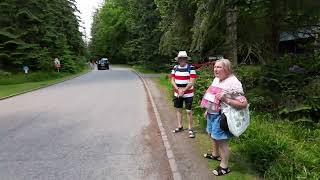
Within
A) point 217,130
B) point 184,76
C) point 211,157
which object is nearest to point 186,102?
point 184,76

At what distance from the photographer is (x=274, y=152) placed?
6070 mm

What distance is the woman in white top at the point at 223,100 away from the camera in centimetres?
582

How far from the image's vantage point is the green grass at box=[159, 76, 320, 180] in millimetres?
5586

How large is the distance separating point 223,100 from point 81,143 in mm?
4107

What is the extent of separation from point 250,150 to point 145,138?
3331mm

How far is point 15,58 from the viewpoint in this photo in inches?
1457

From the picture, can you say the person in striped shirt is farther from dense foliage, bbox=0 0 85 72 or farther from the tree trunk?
dense foliage, bbox=0 0 85 72

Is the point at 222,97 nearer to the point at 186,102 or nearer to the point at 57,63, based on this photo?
the point at 186,102

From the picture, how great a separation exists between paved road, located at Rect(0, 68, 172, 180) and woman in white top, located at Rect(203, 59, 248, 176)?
1.02m

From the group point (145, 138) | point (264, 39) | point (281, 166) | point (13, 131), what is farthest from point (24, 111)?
point (281, 166)

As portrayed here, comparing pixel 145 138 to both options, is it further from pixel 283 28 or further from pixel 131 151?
pixel 283 28

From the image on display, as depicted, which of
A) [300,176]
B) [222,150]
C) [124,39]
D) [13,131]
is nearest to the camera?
[300,176]

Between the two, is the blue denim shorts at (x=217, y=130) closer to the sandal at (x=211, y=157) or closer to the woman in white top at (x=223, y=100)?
the woman in white top at (x=223, y=100)

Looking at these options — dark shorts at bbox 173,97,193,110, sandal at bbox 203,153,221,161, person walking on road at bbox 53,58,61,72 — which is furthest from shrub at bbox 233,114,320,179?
person walking on road at bbox 53,58,61,72
